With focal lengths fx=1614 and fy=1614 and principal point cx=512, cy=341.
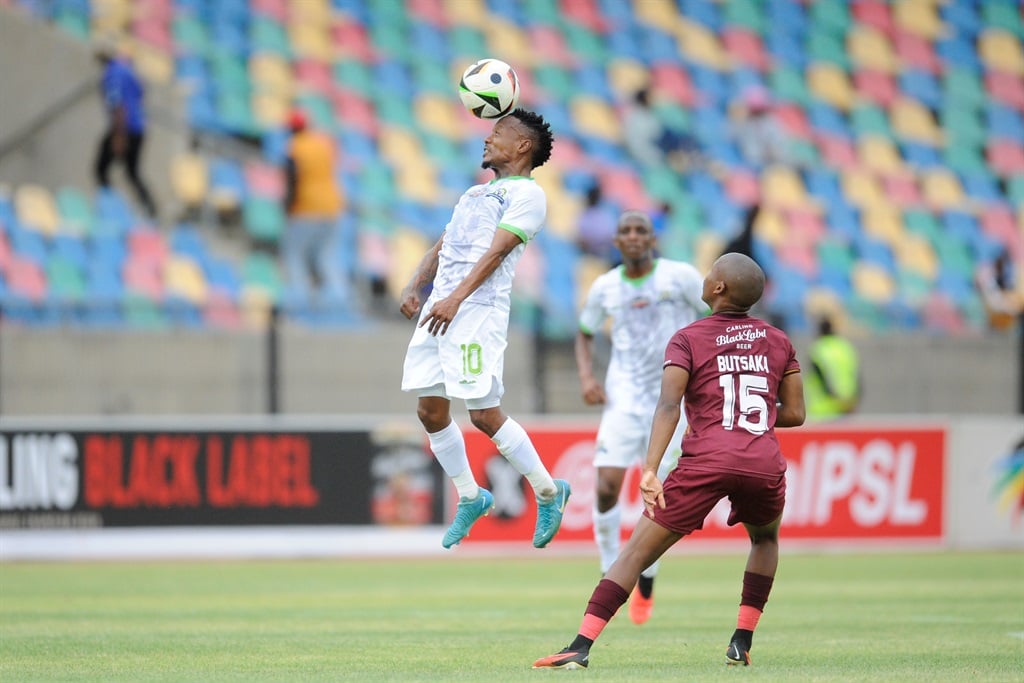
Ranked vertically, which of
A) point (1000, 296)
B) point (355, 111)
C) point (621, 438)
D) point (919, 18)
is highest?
point (919, 18)

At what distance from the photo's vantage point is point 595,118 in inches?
938

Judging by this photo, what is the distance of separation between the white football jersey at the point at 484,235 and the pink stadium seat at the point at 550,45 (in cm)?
1677

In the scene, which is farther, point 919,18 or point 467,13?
point 919,18

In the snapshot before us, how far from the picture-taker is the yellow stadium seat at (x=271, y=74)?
21750 mm

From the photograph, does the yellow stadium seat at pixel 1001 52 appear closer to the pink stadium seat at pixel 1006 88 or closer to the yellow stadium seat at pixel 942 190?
the pink stadium seat at pixel 1006 88

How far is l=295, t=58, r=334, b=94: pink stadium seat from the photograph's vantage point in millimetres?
22344

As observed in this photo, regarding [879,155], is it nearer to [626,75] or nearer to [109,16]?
[626,75]

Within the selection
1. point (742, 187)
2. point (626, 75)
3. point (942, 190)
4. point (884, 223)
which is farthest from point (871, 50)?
point (742, 187)

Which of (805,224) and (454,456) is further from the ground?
(805,224)

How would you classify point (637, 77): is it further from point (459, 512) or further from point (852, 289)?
point (459, 512)

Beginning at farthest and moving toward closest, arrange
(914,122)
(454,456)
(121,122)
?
(914,122)
(121,122)
(454,456)

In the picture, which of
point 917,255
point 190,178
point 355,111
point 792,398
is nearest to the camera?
point 792,398

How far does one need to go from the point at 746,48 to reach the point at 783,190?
333cm

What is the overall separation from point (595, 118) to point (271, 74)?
16.0 ft
